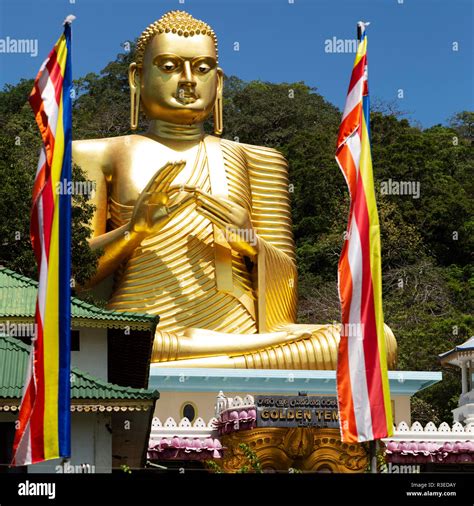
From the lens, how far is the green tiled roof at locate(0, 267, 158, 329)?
15.8 metres

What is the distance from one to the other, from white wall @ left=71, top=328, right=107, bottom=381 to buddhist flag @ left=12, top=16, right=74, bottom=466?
16.2 ft

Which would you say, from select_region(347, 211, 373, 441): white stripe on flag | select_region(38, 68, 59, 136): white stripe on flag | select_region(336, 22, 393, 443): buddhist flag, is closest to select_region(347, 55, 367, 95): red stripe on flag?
select_region(336, 22, 393, 443): buddhist flag

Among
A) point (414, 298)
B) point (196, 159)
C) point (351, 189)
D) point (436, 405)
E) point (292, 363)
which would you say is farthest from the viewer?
point (414, 298)

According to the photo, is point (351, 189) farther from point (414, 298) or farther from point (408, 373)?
point (414, 298)

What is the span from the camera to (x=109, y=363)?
17.3 meters

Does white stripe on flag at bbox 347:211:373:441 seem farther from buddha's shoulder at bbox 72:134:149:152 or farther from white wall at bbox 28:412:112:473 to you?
buddha's shoulder at bbox 72:134:149:152

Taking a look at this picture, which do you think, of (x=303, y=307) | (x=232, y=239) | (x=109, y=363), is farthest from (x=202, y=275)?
(x=303, y=307)

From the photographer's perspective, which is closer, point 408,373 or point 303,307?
point 408,373

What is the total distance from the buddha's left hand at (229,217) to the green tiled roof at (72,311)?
469cm

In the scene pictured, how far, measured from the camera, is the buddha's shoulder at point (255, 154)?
75.2 ft

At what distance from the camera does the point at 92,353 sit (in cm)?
1634

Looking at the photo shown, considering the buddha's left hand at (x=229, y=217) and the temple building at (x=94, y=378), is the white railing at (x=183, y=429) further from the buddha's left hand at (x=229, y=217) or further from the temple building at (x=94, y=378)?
the buddha's left hand at (x=229, y=217)

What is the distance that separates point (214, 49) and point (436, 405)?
9.56 metres

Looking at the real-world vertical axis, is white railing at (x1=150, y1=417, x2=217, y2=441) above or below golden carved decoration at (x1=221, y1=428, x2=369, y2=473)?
above
